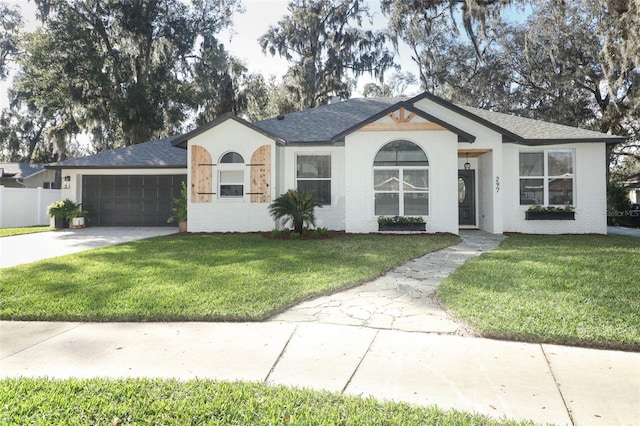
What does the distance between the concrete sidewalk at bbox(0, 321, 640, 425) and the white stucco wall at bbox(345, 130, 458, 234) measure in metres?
7.61

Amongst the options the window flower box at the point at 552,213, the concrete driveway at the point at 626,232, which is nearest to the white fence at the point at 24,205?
the window flower box at the point at 552,213

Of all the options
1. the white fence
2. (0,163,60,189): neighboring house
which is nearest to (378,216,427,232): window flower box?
the white fence

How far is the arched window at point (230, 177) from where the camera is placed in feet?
39.1

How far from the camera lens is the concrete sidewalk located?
8.20 feet

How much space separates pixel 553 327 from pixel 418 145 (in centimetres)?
816

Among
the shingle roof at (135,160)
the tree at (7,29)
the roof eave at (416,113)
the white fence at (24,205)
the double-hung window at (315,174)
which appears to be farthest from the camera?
the tree at (7,29)

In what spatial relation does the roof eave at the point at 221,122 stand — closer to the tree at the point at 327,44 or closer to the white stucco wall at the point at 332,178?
the white stucco wall at the point at 332,178

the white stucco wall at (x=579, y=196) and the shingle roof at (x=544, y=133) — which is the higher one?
the shingle roof at (x=544, y=133)

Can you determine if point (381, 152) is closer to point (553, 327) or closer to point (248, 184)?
point (248, 184)

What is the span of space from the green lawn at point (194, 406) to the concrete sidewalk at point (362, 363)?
17cm

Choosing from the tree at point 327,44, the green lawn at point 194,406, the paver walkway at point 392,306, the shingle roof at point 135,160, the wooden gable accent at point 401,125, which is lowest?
the green lawn at point 194,406

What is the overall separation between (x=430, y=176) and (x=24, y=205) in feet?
55.1

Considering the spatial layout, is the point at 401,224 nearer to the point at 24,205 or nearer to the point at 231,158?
the point at 231,158

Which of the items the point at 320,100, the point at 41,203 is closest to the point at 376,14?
the point at 320,100
